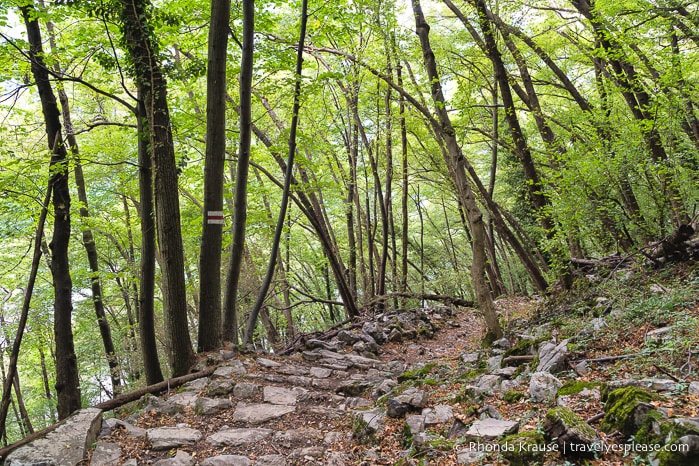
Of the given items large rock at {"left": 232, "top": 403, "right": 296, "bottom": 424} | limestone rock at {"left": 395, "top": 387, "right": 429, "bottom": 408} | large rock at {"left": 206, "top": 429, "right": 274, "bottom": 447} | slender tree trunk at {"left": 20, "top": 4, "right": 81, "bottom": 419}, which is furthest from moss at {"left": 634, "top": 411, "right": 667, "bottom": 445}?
slender tree trunk at {"left": 20, "top": 4, "right": 81, "bottom": 419}

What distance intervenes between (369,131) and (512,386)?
380 inches

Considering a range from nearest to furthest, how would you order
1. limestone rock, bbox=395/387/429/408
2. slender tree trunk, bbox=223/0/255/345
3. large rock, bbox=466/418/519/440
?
large rock, bbox=466/418/519/440 < limestone rock, bbox=395/387/429/408 < slender tree trunk, bbox=223/0/255/345

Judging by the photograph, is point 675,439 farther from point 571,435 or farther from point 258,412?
point 258,412

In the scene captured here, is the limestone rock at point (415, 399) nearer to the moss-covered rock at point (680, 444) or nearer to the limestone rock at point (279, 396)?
the limestone rock at point (279, 396)

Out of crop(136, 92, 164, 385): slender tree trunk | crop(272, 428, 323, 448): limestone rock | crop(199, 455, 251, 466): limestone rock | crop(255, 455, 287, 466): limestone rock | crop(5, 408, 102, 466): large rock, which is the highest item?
crop(136, 92, 164, 385): slender tree trunk

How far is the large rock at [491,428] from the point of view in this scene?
260 cm

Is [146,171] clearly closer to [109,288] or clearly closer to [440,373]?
[440,373]

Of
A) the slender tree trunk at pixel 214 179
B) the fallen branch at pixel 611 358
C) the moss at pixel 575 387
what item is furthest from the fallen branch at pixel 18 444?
the fallen branch at pixel 611 358

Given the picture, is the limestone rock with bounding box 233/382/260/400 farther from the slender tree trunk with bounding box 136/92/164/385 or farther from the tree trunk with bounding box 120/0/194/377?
the slender tree trunk with bounding box 136/92/164/385

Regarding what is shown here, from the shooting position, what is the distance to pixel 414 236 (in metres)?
26.1

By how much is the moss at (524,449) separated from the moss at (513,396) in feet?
2.56

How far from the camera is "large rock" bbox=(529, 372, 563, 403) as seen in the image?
292 centimetres

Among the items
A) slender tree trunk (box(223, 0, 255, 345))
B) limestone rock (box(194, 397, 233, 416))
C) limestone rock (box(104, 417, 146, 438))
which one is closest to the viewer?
limestone rock (box(104, 417, 146, 438))

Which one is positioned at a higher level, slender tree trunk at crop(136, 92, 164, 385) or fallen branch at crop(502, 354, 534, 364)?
slender tree trunk at crop(136, 92, 164, 385)
